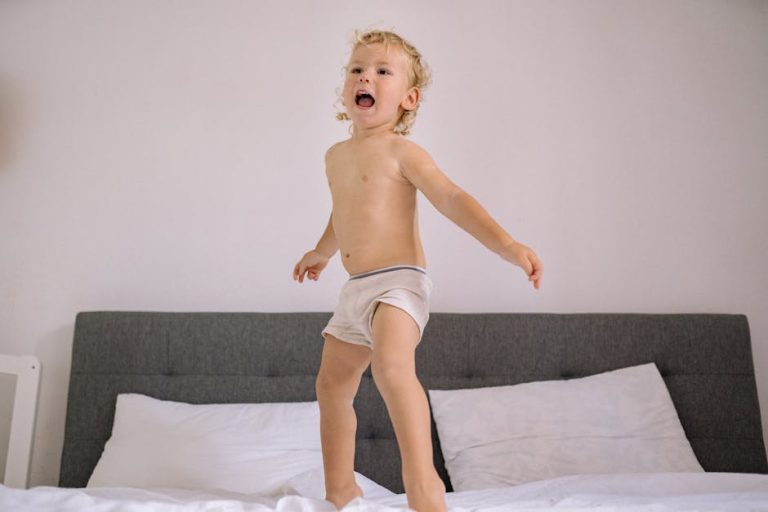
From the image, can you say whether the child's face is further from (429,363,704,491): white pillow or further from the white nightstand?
the white nightstand

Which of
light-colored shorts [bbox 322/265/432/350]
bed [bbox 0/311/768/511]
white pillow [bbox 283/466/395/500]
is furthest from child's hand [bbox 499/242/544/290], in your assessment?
bed [bbox 0/311/768/511]

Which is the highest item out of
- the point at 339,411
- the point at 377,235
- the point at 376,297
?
the point at 377,235

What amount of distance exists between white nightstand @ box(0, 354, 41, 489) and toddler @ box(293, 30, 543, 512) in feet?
3.61

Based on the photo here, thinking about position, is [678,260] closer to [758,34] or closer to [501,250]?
[758,34]

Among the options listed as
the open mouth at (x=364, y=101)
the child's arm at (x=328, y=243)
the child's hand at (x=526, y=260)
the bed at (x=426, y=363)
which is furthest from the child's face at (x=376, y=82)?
the bed at (x=426, y=363)

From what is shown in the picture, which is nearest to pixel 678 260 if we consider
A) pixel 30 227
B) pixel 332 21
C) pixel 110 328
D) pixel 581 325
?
pixel 581 325

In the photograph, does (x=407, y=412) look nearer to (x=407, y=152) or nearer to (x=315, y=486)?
(x=407, y=152)

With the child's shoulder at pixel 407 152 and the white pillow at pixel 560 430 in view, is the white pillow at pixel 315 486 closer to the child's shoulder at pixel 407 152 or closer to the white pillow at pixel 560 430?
the white pillow at pixel 560 430

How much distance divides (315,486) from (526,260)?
846 mm

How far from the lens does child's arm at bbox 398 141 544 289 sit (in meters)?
1.12

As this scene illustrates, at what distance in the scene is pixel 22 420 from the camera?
1.98 metres

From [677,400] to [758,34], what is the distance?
4.61ft

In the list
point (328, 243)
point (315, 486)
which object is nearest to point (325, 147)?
point (328, 243)

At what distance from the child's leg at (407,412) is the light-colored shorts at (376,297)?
0.05 m
